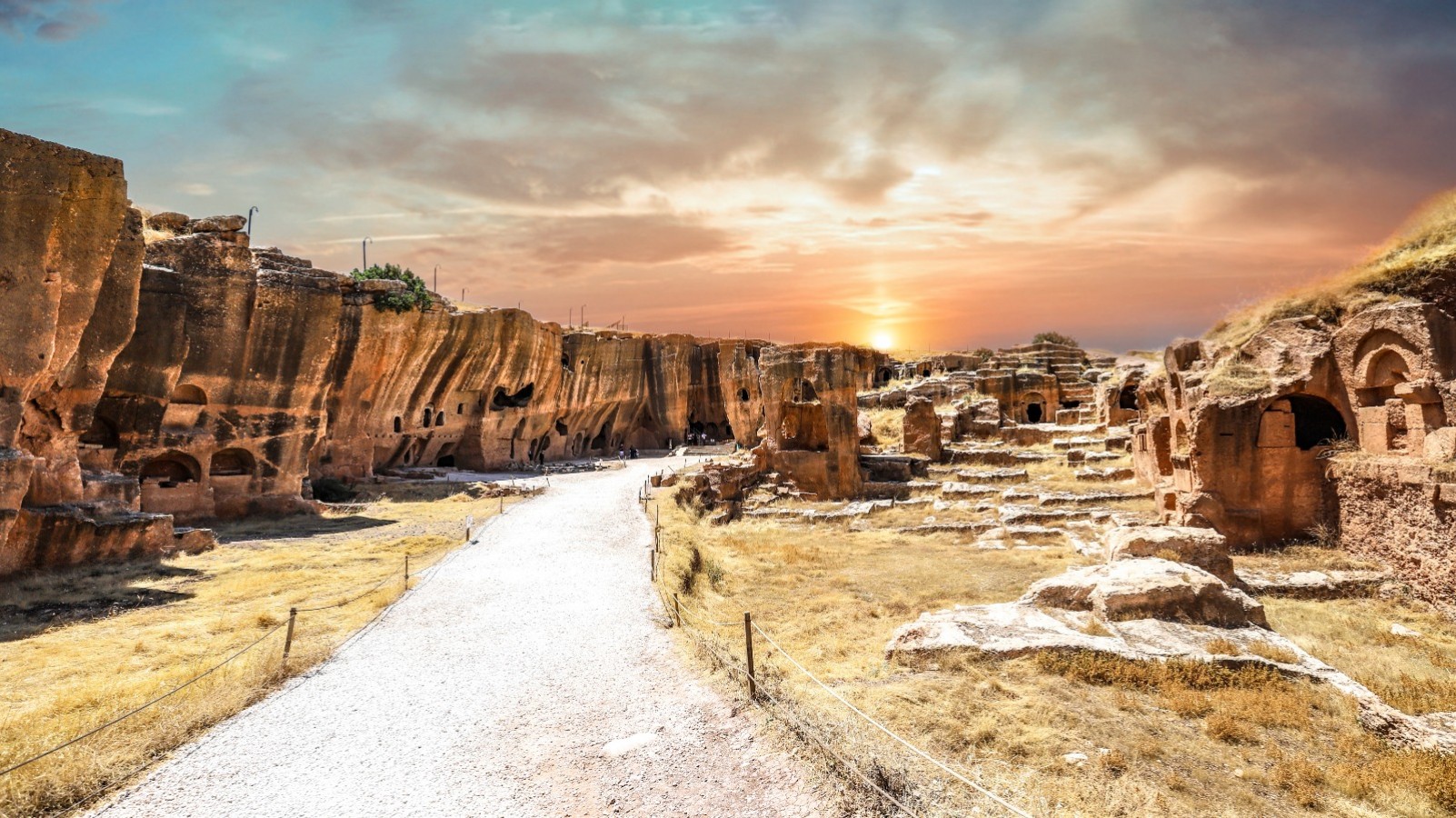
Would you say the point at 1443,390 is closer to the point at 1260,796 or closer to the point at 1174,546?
the point at 1174,546

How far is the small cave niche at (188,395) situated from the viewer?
20.4 metres

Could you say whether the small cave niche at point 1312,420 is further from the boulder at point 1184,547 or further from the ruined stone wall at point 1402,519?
the boulder at point 1184,547

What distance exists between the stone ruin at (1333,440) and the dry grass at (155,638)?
16.3 metres

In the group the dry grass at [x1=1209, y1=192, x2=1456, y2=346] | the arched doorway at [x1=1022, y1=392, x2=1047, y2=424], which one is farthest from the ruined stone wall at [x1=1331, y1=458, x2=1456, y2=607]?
the arched doorway at [x1=1022, y1=392, x2=1047, y2=424]

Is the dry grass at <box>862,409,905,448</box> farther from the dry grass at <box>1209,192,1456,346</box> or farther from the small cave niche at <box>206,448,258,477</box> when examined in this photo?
the small cave niche at <box>206,448,258,477</box>

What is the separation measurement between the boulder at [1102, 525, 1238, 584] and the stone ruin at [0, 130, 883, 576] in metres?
12.3

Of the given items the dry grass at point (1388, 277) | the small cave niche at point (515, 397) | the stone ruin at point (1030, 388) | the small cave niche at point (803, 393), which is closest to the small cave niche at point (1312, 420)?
the dry grass at point (1388, 277)

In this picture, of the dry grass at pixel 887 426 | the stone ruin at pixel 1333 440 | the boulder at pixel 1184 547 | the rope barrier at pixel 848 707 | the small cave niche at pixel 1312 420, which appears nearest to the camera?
the rope barrier at pixel 848 707

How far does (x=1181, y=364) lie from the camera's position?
17.9 m

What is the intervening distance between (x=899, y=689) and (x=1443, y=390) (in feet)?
36.7

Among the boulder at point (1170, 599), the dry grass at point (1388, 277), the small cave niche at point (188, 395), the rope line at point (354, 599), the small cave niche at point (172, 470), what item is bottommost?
the rope line at point (354, 599)

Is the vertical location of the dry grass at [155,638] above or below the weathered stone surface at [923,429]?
below

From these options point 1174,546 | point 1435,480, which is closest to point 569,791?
point 1174,546

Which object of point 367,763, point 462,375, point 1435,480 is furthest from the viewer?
point 462,375
